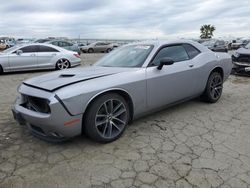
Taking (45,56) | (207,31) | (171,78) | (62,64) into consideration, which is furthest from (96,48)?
(207,31)

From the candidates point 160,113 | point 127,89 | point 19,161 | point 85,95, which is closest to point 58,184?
point 19,161

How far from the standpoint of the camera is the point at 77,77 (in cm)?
343

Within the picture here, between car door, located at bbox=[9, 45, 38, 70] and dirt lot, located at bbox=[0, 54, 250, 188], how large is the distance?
20.0 feet

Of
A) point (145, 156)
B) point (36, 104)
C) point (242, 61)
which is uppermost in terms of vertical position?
point (242, 61)

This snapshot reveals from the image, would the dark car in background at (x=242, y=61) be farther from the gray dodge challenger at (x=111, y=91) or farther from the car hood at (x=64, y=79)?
the car hood at (x=64, y=79)

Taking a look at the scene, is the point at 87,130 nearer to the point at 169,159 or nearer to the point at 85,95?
the point at 85,95

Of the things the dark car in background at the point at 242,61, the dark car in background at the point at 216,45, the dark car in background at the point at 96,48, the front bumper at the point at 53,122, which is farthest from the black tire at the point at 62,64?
the dark car in background at the point at 96,48

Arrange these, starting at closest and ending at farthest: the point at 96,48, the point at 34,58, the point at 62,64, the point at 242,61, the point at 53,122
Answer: the point at 53,122 < the point at 242,61 < the point at 34,58 < the point at 62,64 < the point at 96,48

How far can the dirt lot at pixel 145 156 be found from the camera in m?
2.64

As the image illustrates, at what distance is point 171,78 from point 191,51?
1.07 m

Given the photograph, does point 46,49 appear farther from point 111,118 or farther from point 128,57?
point 111,118

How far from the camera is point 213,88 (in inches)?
208

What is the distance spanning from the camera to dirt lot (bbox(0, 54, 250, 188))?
264cm

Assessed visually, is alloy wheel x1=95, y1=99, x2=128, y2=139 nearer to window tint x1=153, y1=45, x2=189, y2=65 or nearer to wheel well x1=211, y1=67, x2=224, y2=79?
window tint x1=153, y1=45, x2=189, y2=65
